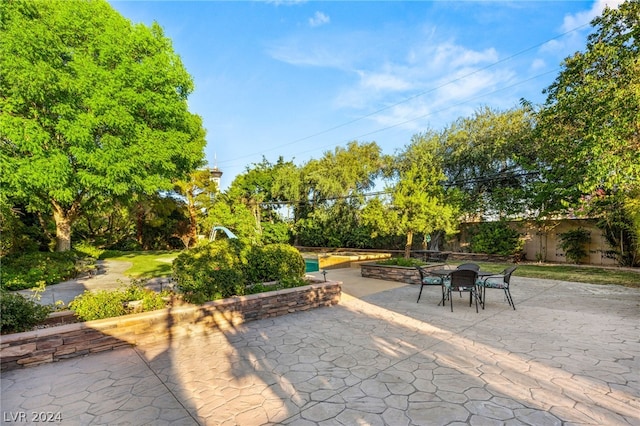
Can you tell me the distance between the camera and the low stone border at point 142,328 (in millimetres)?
3711

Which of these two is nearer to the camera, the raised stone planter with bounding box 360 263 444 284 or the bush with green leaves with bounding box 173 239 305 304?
the bush with green leaves with bounding box 173 239 305 304

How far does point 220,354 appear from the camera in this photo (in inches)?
159

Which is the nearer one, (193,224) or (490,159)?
(490,159)

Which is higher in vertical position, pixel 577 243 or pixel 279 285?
pixel 577 243

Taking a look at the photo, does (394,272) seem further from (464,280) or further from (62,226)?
(62,226)

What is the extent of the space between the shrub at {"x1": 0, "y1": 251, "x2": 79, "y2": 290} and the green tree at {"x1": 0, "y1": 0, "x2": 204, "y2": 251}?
2.11 m

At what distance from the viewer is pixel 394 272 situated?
9711mm

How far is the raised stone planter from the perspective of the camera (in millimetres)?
9257

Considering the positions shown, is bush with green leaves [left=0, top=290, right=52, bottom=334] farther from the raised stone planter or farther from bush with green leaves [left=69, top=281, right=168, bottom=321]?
the raised stone planter

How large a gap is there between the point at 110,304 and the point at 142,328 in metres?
0.67

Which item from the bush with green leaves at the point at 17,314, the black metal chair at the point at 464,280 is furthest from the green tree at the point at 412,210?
the bush with green leaves at the point at 17,314

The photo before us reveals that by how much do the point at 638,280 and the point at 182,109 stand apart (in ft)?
51.8

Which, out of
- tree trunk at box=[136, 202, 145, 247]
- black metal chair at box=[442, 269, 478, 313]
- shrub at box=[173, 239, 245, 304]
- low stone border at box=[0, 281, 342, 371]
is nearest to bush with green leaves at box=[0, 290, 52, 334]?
low stone border at box=[0, 281, 342, 371]

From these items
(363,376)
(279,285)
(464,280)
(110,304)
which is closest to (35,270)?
(110,304)
